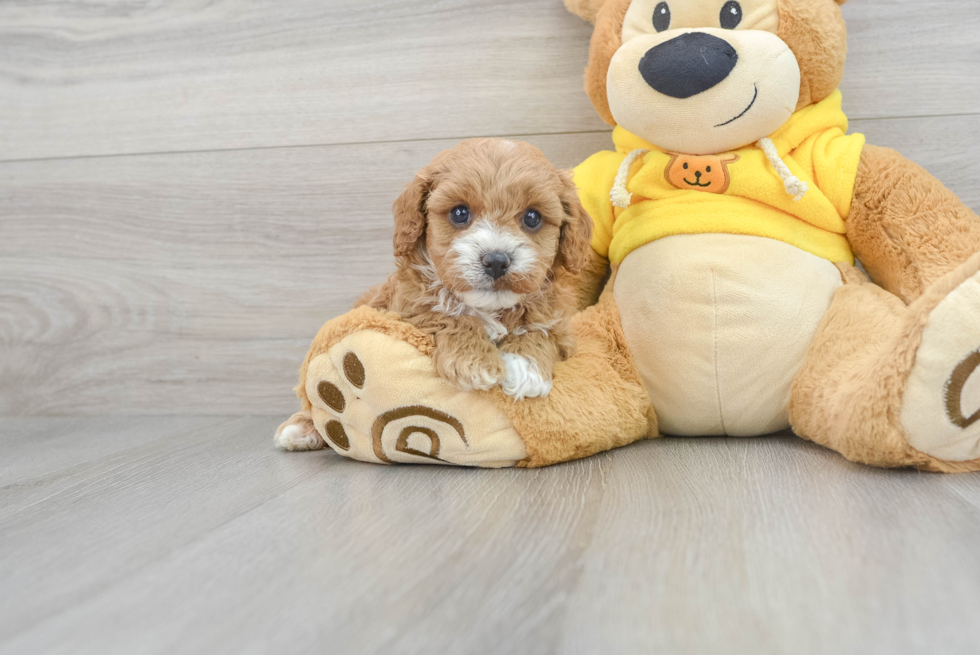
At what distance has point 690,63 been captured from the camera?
973 mm

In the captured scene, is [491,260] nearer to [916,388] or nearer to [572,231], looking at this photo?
[572,231]

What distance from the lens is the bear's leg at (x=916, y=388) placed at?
79 centimetres

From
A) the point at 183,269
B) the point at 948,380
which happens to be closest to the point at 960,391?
the point at 948,380

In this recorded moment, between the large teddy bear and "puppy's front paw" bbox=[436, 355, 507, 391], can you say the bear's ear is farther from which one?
"puppy's front paw" bbox=[436, 355, 507, 391]

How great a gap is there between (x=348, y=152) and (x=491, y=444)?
0.73 m

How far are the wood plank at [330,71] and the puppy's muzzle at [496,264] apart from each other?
1.82 ft

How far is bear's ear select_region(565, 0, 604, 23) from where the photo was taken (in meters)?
1.17

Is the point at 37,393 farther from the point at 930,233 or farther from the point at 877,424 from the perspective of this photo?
the point at 930,233

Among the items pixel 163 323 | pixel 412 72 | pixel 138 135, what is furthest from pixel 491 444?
pixel 138 135

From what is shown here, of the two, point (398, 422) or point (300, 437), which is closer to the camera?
point (398, 422)

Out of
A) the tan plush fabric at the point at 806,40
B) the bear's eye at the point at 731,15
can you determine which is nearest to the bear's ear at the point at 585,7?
the tan plush fabric at the point at 806,40

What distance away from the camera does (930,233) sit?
101cm

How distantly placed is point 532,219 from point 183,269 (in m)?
0.88

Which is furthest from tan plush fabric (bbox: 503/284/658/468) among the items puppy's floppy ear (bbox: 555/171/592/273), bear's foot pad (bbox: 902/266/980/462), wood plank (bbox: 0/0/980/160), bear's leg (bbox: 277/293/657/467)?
wood plank (bbox: 0/0/980/160)
